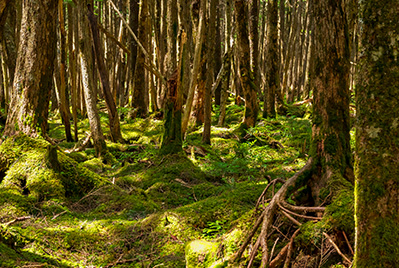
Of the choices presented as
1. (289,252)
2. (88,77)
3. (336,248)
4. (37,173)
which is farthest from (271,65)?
(336,248)

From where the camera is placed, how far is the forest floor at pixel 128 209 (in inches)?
164

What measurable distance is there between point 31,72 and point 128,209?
3019 mm

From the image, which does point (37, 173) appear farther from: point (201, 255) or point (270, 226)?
point (270, 226)

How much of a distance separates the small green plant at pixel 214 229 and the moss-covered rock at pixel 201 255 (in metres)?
0.75

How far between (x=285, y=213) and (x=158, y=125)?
10.6 meters

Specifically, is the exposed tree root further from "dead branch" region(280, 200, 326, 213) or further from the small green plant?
the small green plant

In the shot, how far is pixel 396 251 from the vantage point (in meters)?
2.32

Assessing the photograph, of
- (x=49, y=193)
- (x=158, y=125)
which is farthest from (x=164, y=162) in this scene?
(x=158, y=125)

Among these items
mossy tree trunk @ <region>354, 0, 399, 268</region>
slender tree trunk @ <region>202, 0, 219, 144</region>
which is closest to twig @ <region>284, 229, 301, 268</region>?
→ mossy tree trunk @ <region>354, 0, 399, 268</region>

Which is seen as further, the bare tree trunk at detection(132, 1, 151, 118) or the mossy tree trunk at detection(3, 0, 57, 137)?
the bare tree trunk at detection(132, 1, 151, 118)

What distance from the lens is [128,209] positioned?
6.09m

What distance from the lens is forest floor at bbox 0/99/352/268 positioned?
4.17m

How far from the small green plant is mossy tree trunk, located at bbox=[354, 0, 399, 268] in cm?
265

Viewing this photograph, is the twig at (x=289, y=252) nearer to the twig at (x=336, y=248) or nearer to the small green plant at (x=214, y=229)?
the twig at (x=336, y=248)
